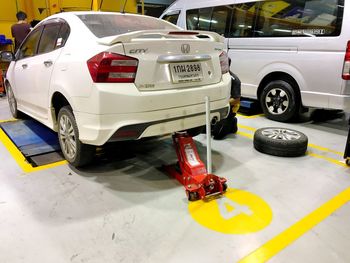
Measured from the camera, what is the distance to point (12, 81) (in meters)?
4.36

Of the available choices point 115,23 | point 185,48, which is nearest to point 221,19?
point 115,23

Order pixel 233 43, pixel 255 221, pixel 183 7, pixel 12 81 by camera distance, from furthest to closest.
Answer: pixel 183 7 < pixel 233 43 < pixel 12 81 < pixel 255 221

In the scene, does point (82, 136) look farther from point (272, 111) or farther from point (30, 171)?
point (272, 111)

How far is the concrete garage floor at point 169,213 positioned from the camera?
1894 mm

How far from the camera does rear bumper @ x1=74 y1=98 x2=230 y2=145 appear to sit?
2.34 m

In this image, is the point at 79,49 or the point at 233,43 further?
the point at 233,43

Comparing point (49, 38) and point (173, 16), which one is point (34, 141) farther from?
point (173, 16)

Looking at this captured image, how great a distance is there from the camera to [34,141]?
381 centimetres

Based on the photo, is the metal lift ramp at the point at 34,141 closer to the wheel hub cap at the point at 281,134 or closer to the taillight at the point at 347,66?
the wheel hub cap at the point at 281,134

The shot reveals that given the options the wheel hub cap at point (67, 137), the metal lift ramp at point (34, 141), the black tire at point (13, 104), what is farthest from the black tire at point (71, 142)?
the black tire at point (13, 104)

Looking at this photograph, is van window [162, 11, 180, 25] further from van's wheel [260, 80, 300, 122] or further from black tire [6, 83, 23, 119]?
black tire [6, 83, 23, 119]

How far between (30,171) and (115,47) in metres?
1.66

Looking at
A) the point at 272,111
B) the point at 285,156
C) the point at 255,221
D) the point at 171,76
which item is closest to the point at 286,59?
the point at 272,111

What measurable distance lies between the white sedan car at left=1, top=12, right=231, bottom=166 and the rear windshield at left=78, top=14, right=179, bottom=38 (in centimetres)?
1
